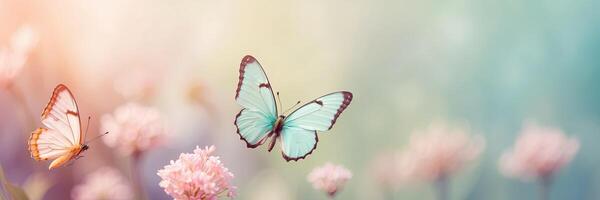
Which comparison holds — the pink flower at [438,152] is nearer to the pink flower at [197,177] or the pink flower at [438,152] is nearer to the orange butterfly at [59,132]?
the pink flower at [197,177]

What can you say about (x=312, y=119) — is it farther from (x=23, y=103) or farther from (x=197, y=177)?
(x=23, y=103)

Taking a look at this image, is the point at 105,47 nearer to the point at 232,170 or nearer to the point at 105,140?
the point at 105,140

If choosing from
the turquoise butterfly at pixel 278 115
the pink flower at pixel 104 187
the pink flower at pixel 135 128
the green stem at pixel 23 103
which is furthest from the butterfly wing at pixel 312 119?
the green stem at pixel 23 103

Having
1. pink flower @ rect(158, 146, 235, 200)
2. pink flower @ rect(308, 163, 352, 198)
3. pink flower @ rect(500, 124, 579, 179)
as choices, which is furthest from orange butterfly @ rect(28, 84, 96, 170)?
pink flower @ rect(500, 124, 579, 179)

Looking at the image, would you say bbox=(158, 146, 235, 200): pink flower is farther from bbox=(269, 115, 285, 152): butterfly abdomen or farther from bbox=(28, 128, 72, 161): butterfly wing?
bbox=(28, 128, 72, 161): butterfly wing

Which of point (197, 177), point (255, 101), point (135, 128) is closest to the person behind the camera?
point (197, 177)

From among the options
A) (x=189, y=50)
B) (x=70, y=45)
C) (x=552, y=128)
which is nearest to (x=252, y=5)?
(x=189, y=50)

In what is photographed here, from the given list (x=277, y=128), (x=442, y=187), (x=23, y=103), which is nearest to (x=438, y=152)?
(x=442, y=187)
